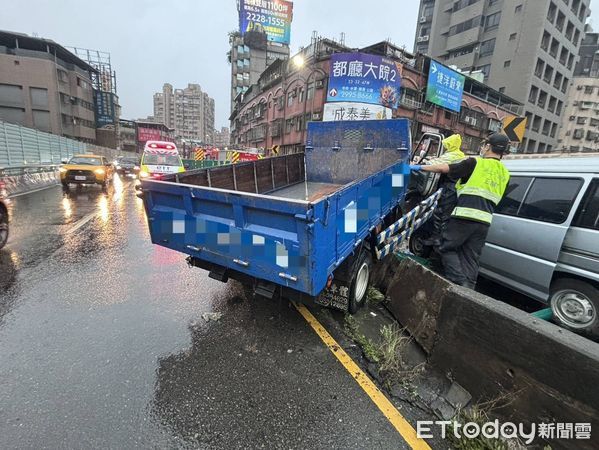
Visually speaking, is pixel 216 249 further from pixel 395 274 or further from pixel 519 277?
pixel 519 277

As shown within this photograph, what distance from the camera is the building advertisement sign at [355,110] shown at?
23781 mm

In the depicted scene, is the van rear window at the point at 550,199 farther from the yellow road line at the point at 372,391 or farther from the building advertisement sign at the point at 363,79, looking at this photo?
the building advertisement sign at the point at 363,79

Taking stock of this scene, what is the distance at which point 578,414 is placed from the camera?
5.98ft

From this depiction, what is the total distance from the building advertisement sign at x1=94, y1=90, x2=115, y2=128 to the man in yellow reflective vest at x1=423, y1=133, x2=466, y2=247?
6292 centimetres

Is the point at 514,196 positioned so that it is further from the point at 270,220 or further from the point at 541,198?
the point at 270,220

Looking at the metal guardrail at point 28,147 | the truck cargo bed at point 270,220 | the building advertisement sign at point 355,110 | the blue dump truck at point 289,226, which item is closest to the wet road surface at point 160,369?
the blue dump truck at point 289,226

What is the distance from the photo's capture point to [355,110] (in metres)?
24.0

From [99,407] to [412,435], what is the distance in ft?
7.68

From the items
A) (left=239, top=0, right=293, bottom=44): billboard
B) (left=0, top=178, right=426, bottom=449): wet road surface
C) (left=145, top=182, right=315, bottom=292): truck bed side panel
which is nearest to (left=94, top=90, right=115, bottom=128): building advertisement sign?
(left=239, top=0, right=293, bottom=44): billboard

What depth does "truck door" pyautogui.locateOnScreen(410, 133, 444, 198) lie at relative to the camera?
5309 millimetres

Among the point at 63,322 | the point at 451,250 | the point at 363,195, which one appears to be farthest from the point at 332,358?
the point at 63,322

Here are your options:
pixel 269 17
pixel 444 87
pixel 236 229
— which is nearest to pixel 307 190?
pixel 236 229

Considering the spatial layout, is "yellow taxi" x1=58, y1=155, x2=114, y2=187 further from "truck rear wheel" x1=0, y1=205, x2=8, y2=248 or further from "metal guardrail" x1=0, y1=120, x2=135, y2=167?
"truck rear wheel" x1=0, y1=205, x2=8, y2=248

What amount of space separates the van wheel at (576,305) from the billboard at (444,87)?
94.5 ft
